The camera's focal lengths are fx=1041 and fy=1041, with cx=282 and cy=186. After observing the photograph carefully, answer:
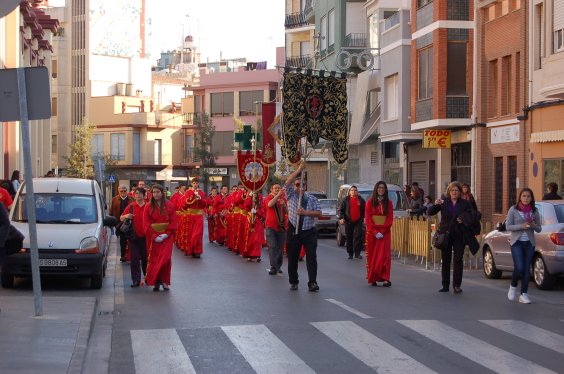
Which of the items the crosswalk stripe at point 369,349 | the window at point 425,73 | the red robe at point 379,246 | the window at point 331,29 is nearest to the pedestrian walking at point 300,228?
the red robe at point 379,246

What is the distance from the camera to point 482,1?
109 ft

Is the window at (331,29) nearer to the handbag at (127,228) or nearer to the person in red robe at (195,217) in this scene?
the person in red robe at (195,217)

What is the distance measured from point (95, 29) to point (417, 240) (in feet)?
248

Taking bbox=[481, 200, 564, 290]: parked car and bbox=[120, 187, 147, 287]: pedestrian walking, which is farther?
bbox=[120, 187, 147, 287]: pedestrian walking

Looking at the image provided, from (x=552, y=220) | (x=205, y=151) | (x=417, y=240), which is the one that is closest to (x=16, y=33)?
(x=417, y=240)

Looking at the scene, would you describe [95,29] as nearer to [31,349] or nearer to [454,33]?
[454,33]

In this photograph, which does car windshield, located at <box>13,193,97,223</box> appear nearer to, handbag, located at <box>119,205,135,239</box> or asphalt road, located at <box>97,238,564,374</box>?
handbag, located at <box>119,205,135,239</box>

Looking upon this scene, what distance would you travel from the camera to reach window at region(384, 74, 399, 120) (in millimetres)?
40125

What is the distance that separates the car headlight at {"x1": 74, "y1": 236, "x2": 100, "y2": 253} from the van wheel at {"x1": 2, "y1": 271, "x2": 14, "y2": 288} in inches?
48.1

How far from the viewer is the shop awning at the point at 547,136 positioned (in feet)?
88.5

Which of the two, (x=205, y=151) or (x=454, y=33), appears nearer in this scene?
(x=454, y=33)

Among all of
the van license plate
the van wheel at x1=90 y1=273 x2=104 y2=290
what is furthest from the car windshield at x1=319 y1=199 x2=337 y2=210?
the van license plate

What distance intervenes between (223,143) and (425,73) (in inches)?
1995

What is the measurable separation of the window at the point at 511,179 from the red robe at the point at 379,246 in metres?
14.5
